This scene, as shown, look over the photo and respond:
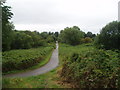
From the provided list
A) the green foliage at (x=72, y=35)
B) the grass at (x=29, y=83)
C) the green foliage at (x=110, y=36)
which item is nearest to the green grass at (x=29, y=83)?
the grass at (x=29, y=83)

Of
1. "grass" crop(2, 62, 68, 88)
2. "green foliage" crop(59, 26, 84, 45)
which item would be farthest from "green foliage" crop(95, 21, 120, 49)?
"green foliage" crop(59, 26, 84, 45)

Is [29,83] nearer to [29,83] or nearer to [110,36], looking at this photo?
[29,83]

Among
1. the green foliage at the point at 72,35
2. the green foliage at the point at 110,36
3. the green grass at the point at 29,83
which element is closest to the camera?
the green grass at the point at 29,83

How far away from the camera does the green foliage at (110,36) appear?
23375 millimetres

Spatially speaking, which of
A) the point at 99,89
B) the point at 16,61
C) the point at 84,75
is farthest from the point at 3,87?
the point at 16,61

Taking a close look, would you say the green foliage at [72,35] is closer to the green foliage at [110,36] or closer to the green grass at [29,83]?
the green foliage at [110,36]

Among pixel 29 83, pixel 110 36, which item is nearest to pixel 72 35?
pixel 110 36

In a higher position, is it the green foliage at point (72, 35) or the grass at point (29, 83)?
the green foliage at point (72, 35)

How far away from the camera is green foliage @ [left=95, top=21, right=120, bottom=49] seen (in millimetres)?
23375

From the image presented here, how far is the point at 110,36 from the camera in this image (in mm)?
23812

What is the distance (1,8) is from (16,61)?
4.37 metres

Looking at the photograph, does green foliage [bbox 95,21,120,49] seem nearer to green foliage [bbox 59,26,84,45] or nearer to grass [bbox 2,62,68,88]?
grass [bbox 2,62,68,88]

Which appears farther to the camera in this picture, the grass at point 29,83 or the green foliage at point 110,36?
the green foliage at point 110,36

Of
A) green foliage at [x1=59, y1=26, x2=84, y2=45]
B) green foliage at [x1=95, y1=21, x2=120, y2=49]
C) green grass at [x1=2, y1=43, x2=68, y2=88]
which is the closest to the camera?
green grass at [x1=2, y1=43, x2=68, y2=88]
